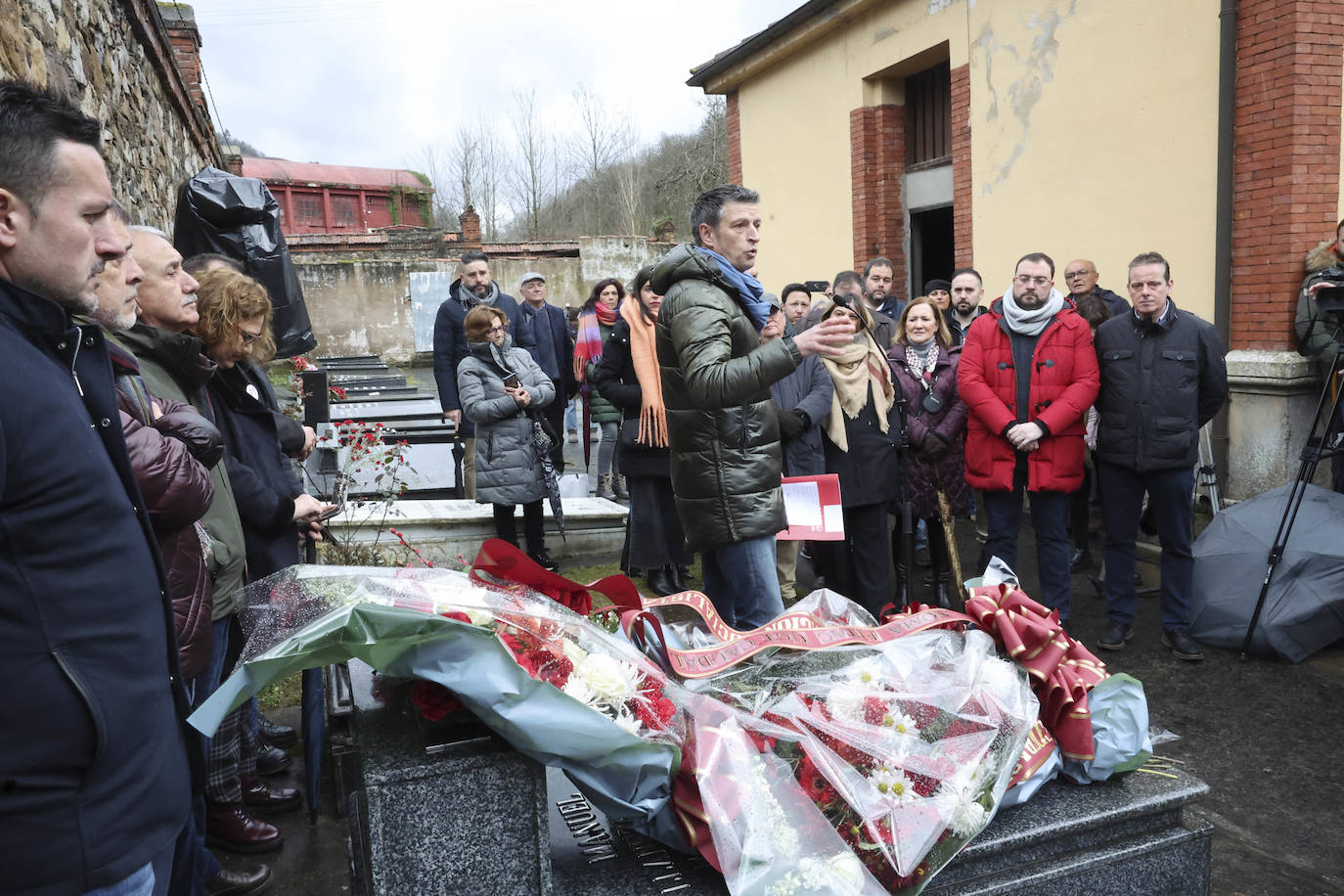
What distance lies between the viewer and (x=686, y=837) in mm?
2215

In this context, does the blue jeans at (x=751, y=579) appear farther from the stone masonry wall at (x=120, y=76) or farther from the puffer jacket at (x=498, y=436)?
the stone masonry wall at (x=120, y=76)

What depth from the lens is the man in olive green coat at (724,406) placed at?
11.1 feet

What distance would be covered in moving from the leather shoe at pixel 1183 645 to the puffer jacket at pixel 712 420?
8.50ft

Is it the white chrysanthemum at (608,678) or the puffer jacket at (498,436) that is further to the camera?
the puffer jacket at (498,436)

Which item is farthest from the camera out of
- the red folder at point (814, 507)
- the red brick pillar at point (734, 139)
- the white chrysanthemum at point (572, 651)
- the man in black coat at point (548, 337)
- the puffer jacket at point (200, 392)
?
the red brick pillar at point (734, 139)

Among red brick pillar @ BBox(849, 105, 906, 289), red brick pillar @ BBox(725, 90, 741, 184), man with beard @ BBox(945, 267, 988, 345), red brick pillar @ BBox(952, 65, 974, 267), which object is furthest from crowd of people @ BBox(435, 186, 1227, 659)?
red brick pillar @ BBox(725, 90, 741, 184)

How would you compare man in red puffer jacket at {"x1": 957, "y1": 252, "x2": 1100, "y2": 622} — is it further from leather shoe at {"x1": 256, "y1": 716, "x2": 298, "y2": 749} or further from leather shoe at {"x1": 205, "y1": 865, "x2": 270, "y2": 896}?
leather shoe at {"x1": 205, "y1": 865, "x2": 270, "y2": 896}

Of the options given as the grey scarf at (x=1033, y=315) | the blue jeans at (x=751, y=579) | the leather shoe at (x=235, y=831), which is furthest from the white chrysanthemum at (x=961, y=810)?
the grey scarf at (x=1033, y=315)

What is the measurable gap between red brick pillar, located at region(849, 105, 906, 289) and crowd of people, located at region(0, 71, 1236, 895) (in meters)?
4.69

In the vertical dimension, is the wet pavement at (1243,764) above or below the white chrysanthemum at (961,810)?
below

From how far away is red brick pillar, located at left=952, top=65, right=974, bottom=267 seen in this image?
10148mm

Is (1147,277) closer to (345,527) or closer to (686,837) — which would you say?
(686,837)

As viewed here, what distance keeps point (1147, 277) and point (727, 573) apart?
2835 millimetres

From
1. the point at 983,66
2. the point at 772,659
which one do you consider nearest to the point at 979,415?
the point at 772,659
